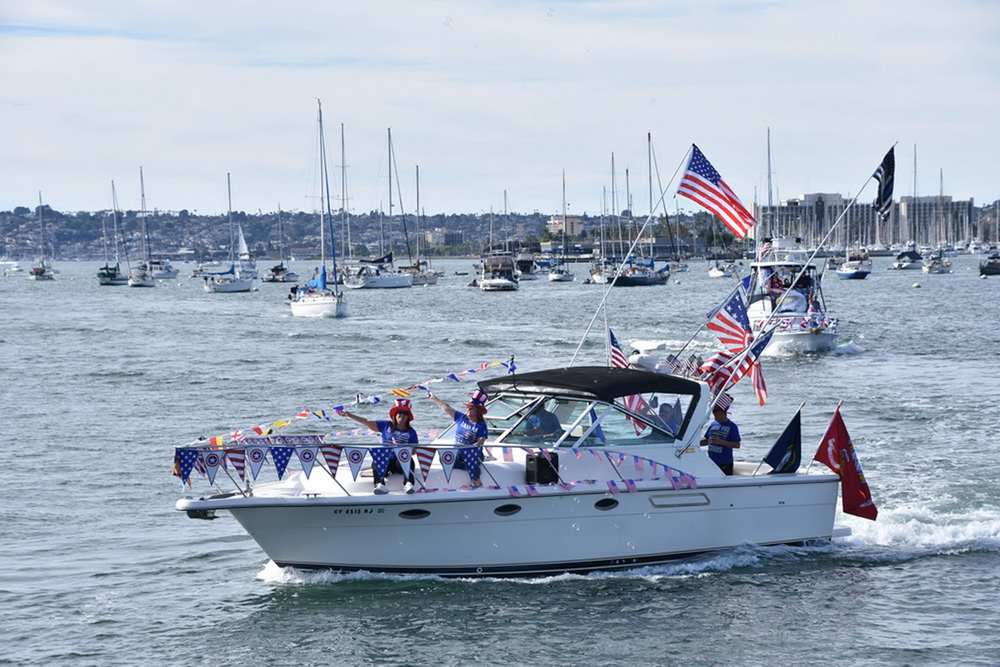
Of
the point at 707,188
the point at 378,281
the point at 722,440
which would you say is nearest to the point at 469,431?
the point at 722,440

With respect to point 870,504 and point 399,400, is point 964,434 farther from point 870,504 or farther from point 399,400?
point 399,400

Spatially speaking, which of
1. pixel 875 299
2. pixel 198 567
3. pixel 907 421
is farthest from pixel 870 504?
pixel 875 299

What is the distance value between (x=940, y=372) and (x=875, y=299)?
52470 mm

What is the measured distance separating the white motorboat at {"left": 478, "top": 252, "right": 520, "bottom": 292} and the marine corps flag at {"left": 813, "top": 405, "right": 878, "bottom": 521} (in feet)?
322

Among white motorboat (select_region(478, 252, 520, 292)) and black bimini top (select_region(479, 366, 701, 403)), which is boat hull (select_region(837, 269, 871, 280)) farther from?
black bimini top (select_region(479, 366, 701, 403))

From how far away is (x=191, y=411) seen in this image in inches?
1328

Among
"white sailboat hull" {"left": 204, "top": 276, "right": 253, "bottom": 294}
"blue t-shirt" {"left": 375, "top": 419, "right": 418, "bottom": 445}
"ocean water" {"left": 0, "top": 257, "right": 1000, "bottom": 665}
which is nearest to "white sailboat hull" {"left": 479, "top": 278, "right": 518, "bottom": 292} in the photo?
"white sailboat hull" {"left": 204, "top": 276, "right": 253, "bottom": 294}

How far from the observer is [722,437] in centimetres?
1716

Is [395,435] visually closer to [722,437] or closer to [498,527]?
[498,527]

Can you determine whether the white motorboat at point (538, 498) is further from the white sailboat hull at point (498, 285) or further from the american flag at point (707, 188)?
the white sailboat hull at point (498, 285)

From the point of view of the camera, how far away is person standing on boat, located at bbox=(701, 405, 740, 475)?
17172 millimetres

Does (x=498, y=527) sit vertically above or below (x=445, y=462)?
below

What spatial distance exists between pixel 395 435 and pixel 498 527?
1.82 metres

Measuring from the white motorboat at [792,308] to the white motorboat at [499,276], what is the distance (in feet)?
195
